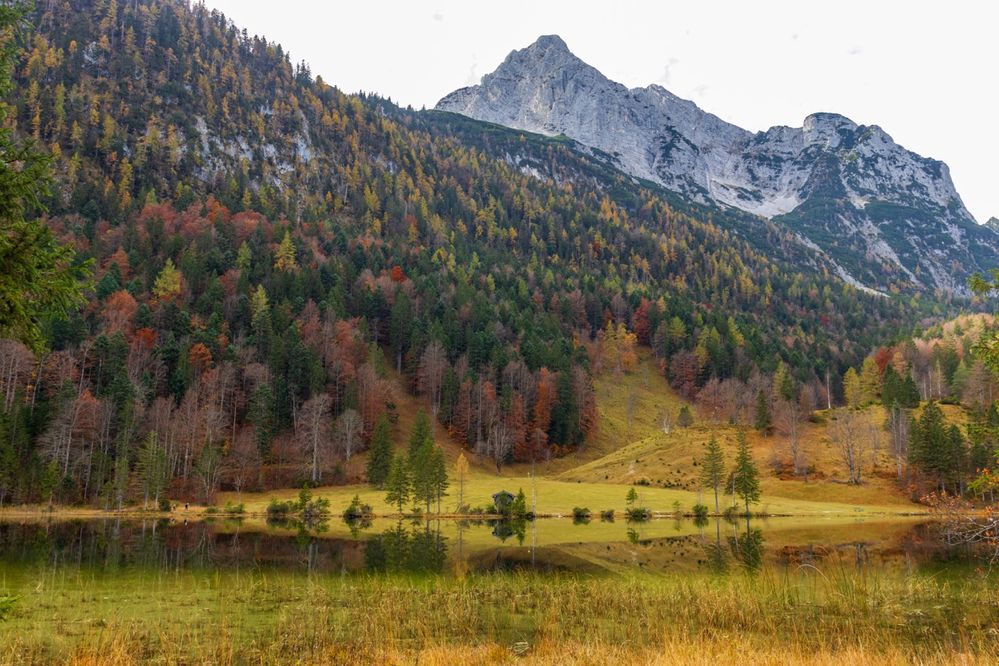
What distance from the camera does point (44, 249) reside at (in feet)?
41.6

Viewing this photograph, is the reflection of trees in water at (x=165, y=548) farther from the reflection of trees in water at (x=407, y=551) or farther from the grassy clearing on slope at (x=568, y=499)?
the grassy clearing on slope at (x=568, y=499)

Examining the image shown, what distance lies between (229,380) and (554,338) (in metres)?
77.9

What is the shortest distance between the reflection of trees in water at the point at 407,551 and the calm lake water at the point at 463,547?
0.09 meters

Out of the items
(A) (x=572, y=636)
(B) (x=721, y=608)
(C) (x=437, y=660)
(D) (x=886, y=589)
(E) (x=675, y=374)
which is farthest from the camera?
(E) (x=675, y=374)

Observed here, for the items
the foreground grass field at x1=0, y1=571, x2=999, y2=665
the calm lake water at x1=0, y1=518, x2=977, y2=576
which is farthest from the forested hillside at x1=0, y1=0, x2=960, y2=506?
the foreground grass field at x1=0, y1=571, x2=999, y2=665

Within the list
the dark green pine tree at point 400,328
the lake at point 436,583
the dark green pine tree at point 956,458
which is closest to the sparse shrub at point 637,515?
the lake at point 436,583

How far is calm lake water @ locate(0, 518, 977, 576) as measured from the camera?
3319cm

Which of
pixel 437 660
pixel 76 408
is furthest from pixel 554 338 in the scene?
pixel 437 660

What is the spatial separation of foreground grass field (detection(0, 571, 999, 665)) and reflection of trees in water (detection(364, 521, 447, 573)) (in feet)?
19.2

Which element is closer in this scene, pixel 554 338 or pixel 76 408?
pixel 76 408

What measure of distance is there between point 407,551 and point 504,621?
22551 millimetres

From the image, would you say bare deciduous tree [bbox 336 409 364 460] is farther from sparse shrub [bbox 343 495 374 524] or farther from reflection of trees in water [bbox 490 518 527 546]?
reflection of trees in water [bbox 490 518 527 546]

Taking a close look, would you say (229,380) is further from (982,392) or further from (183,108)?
(183,108)

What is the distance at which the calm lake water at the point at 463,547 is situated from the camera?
33.2 meters
